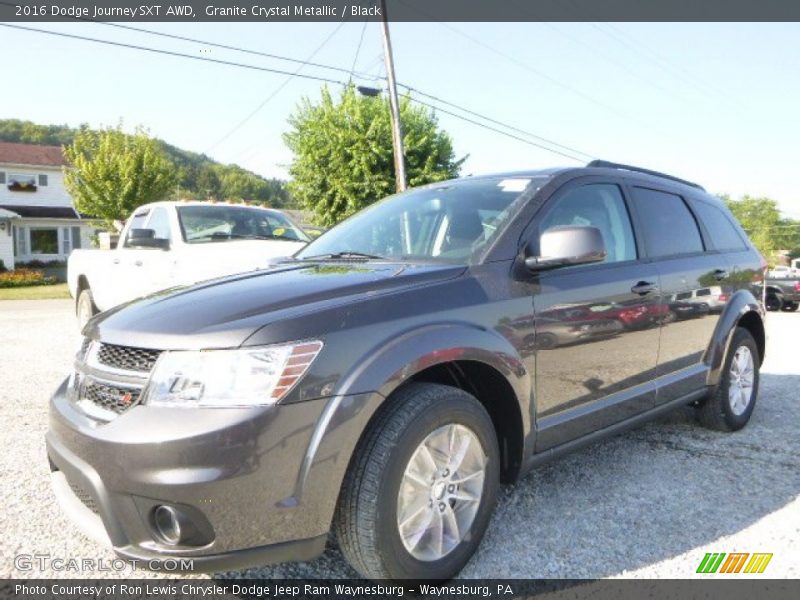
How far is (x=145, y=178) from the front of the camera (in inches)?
949

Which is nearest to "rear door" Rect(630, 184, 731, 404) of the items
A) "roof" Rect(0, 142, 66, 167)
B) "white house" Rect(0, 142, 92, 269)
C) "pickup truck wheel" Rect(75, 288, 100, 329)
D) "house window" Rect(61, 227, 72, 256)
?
"pickup truck wheel" Rect(75, 288, 100, 329)

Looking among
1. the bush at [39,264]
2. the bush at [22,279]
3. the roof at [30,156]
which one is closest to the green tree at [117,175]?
the bush at [22,279]

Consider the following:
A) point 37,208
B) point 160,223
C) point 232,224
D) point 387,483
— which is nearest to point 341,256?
point 387,483

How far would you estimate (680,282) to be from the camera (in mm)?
3793

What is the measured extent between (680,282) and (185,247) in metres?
4.72

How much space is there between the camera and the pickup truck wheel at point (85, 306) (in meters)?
8.53

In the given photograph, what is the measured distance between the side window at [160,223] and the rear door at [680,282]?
5.09 m

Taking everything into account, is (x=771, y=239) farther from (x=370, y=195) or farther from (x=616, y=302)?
(x=616, y=302)

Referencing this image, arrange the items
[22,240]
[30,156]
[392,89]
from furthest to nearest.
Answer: [30,156], [22,240], [392,89]

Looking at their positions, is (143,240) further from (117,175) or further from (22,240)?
(22,240)

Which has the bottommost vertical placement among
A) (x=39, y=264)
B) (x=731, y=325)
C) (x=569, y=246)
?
(x=39, y=264)

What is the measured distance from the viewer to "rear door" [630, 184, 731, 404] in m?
3.69

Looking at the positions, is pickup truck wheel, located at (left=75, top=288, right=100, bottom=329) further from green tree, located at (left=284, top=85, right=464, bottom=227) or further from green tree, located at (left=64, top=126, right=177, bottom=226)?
green tree, located at (left=64, top=126, right=177, bottom=226)

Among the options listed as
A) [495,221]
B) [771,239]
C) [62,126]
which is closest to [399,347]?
[495,221]
